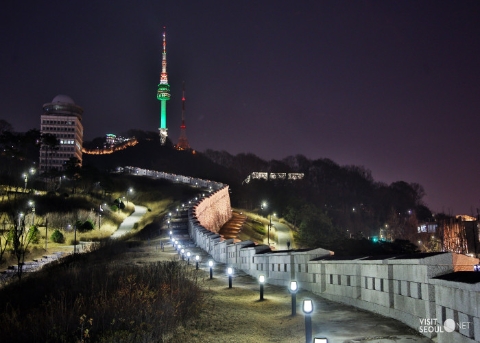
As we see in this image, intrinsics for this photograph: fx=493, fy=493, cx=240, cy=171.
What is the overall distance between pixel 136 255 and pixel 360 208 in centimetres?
10426

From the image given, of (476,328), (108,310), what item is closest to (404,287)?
(476,328)

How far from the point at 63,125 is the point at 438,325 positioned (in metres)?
166

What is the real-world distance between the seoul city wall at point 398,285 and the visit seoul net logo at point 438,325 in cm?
1

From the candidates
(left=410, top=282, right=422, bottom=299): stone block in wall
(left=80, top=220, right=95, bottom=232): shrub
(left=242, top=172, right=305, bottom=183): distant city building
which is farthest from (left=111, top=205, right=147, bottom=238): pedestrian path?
(left=242, top=172, right=305, bottom=183): distant city building

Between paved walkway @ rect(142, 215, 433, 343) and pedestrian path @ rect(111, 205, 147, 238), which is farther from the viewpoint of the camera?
pedestrian path @ rect(111, 205, 147, 238)

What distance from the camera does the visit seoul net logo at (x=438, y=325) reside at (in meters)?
6.76

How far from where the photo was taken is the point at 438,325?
762 cm

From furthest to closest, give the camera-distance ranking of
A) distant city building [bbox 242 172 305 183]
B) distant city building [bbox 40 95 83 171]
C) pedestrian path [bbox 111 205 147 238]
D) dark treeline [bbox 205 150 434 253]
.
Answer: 1. distant city building [bbox 40 95 83 171]
2. distant city building [bbox 242 172 305 183]
3. dark treeline [bbox 205 150 434 253]
4. pedestrian path [bbox 111 205 147 238]

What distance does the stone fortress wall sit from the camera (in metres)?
6.76

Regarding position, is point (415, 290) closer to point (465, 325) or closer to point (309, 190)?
point (465, 325)

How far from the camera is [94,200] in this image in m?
70.0

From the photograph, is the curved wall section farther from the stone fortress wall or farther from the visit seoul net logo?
the visit seoul net logo

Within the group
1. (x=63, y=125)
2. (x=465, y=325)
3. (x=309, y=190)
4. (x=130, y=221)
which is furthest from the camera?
(x=63, y=125)

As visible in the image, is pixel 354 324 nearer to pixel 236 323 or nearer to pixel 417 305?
pixel 417 305
